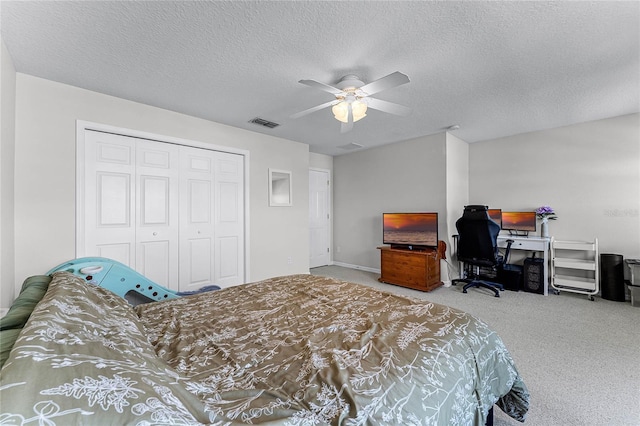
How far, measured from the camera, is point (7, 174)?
7.14ft

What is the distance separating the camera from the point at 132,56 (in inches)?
86.4

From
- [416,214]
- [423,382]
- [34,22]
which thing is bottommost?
[423,382]

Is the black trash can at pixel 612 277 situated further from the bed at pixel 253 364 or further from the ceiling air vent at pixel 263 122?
the ceiling air vent at pixel 263 122

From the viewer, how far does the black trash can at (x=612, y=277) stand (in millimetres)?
3539

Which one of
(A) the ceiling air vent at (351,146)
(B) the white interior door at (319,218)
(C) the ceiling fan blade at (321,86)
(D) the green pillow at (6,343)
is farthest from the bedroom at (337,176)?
(D) the green pillow at (6,343)

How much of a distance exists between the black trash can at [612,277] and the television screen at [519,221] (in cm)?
92

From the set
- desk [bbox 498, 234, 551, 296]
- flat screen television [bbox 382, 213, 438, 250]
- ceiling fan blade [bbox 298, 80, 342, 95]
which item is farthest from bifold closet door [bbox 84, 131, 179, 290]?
desk [bbox 498, 234, 551, 296]

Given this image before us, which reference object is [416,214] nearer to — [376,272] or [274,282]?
[376,272]

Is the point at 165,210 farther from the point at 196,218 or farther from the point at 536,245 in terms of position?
the point at 536,245

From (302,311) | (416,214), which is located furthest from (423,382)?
(416,214)

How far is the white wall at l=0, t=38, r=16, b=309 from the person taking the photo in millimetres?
2010

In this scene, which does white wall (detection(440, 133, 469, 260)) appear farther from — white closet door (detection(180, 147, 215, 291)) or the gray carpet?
white closet door (detection(180, 147, 215, 291))

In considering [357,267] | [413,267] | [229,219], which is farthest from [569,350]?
[229,219]

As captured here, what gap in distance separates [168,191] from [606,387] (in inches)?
177
